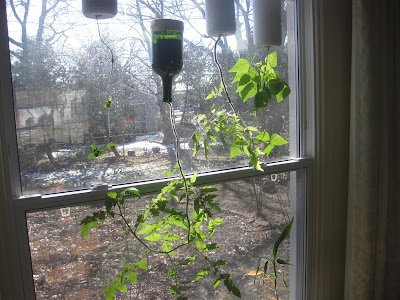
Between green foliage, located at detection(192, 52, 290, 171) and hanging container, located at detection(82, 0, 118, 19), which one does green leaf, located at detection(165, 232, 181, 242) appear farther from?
hanging container, located at detection(82, 0, 118, 19)

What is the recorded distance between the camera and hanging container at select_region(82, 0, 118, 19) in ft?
3.51

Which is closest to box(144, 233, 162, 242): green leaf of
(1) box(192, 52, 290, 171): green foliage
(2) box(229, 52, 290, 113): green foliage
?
(1) box(192, 52, 290, 171): green foliage

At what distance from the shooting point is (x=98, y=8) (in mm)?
1072

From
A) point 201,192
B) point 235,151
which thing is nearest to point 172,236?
point 201,192

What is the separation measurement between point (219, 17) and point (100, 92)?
474 mm

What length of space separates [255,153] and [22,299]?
2.79 ft

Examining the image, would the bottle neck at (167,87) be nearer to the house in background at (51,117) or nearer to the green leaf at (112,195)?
the house in background at (51,117)

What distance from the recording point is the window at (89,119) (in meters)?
1.11

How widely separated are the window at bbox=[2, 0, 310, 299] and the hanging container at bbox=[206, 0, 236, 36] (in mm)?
107

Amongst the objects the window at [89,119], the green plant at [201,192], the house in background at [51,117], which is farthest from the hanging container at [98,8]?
the green plant at [201,192]

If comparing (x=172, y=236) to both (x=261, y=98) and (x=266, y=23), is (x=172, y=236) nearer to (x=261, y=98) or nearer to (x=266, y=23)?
(x=261, y=98)

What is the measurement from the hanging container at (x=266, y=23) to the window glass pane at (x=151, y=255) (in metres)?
0.55

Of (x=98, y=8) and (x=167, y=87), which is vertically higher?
(x=98, y=8)

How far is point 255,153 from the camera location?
1274mm
